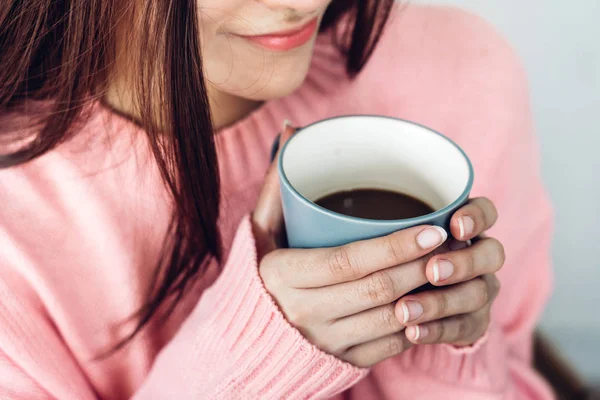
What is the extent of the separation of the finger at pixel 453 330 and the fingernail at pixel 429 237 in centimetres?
11

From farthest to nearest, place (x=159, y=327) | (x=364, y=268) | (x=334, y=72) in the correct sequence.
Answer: (x=334, y=72)
(x=159, y=327)
(x=364, y=268)

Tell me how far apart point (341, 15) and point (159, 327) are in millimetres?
498

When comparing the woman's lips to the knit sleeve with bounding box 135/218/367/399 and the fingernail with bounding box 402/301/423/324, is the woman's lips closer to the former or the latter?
the knit sleeve with bounding box 135/218/367/399

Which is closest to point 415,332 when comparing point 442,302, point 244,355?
point 442,302

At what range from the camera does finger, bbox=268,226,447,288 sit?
1.32 ft

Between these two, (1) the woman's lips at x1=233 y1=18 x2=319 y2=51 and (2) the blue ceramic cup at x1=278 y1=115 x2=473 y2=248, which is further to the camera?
(1) the woman's lips at x1=233 y1=18 x2=319 y2=51

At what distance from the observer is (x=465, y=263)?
450 mm

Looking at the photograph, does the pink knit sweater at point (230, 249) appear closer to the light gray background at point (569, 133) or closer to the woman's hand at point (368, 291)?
the woman's hand at point (368, 291)

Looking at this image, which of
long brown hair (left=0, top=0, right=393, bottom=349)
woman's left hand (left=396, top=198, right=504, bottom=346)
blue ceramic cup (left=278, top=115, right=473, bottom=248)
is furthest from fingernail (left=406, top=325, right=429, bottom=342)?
long brown hair (left=0, top=0, right=393, bottom=349)

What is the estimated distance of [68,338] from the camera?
2.03 ft

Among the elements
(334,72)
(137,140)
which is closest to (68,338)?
(137,140)

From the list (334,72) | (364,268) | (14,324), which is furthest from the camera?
(334,72)

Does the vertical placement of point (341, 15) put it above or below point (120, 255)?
above

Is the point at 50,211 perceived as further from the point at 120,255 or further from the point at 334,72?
the point at 334,72
